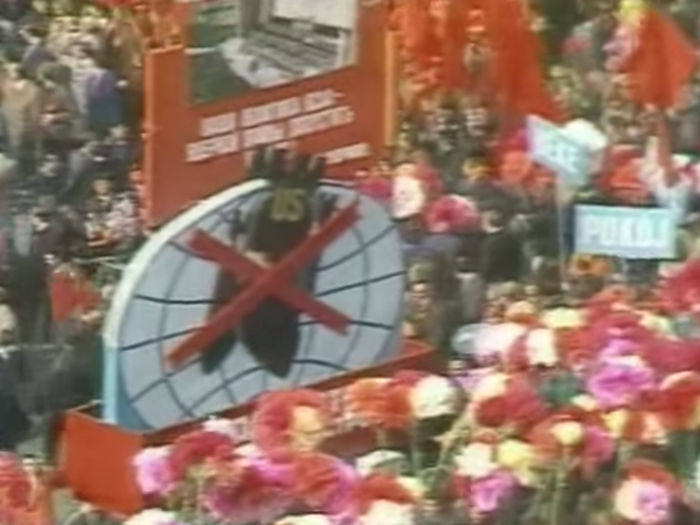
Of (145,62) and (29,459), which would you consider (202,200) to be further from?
(29,459)

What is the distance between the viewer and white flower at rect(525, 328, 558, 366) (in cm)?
193

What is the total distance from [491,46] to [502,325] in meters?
0.23

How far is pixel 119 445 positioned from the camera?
1944 mm

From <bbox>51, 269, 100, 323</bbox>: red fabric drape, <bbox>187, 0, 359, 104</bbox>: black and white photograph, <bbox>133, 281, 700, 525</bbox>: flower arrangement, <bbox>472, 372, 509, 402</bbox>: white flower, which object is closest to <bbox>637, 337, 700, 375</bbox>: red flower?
<bbox>133, 281, 700, 525</bbox>: flower arrangement

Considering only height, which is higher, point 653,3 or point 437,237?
point 653,3

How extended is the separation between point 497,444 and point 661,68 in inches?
12.9

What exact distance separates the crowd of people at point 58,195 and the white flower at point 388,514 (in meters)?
0.25

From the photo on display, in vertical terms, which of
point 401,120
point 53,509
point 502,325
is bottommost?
point 53,509

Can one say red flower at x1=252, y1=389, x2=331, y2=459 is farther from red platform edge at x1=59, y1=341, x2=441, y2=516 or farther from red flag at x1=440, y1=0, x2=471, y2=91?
red flag at x1=440, y1=0, x2=471, y2=91

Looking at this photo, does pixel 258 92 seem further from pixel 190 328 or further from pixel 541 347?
pixel 541 347

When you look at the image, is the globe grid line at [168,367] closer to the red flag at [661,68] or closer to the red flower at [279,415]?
the red flower at [279,415]

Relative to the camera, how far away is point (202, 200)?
6.31ft

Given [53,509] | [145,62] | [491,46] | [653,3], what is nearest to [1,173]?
[145,62]

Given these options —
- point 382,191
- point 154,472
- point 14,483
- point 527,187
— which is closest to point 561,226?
point 527,187
